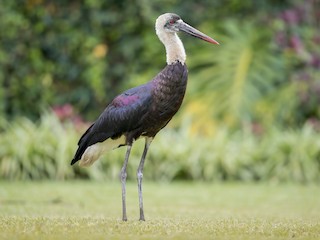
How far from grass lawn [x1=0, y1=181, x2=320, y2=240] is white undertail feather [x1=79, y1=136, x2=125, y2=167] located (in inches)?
21.0

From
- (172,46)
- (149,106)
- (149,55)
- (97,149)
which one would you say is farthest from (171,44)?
(149,55)

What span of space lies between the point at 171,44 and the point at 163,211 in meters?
2.10

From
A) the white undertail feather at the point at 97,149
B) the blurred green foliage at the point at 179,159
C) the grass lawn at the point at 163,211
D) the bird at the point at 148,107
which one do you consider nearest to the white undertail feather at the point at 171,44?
the bird at the point at 148,107

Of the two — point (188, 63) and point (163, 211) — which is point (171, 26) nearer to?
point (163, 211)

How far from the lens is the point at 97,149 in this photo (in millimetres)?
7250

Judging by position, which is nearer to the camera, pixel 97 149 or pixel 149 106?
pixel 149 106

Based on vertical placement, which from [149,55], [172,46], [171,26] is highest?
[149,55]

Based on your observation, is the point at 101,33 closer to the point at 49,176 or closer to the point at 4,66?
the point at 4,66

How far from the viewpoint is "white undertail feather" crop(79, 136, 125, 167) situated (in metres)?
7.15

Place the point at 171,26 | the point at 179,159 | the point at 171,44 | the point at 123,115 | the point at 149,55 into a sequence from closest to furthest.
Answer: the point at 123,115 < the point at 171,44 < the point at 171,26 < the point at 179,159 < the point at 149,55

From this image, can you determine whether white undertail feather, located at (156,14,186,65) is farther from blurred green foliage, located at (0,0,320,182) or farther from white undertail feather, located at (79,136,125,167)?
blurred green foliage, located at (0,0,320,182)

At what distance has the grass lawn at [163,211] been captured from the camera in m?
5.85

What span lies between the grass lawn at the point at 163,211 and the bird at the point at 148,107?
71 centimetres

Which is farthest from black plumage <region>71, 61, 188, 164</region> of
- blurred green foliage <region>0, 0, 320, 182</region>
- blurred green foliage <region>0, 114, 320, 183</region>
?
blurred green foliage <region>0, 0, 320, 182</region>
